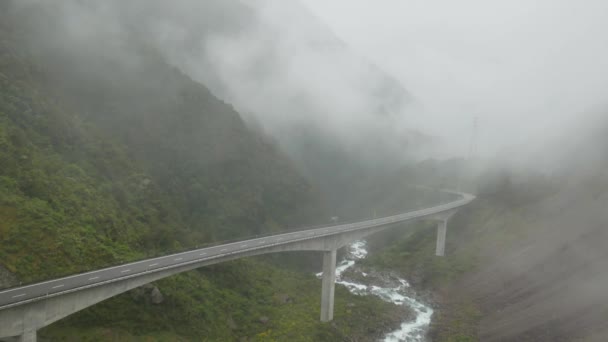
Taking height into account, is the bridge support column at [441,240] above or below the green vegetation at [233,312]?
above

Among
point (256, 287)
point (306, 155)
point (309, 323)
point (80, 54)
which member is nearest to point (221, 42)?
point (306, 155)

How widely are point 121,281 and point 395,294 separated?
44.8 metres

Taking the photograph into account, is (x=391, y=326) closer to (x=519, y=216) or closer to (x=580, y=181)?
(x=519, y=216)

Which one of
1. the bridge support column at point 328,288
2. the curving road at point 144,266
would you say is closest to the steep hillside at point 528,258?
the bridge support column at point 328,288

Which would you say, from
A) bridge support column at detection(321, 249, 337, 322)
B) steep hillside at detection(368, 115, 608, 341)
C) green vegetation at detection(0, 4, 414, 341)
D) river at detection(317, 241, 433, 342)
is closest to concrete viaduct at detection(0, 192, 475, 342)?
bridge support column at detection(321, 249, 337, 322)

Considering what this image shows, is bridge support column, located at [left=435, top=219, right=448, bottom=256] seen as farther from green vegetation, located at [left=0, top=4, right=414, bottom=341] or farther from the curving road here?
the curving road

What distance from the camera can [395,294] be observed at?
60688mm

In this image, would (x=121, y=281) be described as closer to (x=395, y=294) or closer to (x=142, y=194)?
(x=142, y=194)

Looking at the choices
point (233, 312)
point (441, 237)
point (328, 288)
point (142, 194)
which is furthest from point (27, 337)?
point (441, 237)

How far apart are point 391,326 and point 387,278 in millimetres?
20070

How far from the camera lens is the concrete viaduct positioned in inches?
851

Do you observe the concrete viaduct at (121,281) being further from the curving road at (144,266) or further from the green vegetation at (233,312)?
the green vegetation at (233,312)

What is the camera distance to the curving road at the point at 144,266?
74.7 feet

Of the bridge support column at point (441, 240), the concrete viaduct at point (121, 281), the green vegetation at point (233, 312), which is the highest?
the bridge support column at point (441, 240)
